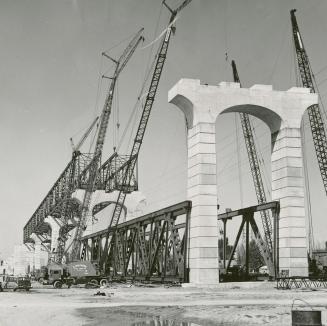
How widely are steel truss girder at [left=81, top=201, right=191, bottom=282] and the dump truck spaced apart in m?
4.45

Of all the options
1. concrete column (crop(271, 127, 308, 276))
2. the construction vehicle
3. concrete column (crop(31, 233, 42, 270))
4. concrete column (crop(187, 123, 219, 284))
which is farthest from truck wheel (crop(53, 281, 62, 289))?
concrete column (crop(31, 233, 42, 270))

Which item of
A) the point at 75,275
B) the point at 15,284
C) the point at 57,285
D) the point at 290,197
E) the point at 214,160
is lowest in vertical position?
the point at 57,285

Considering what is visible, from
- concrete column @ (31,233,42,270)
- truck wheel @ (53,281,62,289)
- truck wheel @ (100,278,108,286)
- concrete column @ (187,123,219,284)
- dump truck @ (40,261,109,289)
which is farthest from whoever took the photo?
concrete column @ (31,233,42,270)

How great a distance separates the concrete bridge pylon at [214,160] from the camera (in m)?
40.1

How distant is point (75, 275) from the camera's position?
51.8m

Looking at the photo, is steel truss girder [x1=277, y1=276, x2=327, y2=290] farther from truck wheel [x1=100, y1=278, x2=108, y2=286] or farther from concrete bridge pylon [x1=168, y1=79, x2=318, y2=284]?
truck wheel [x1=100, y1=278, x2=108, y2=286]

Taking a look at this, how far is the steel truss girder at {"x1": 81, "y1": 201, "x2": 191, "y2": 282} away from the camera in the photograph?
42875 millimetres

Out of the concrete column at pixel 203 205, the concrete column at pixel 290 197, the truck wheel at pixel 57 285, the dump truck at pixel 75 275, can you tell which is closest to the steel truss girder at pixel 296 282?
the concrete column at pixel 290 197

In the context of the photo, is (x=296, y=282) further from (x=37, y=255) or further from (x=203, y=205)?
(x=37, y=255)

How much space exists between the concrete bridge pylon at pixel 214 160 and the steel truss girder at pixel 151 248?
1969 millimetres

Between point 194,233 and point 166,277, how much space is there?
276 inches

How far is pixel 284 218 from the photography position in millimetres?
42000

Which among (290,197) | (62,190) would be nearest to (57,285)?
(290,197)

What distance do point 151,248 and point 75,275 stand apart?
8.79 meters
